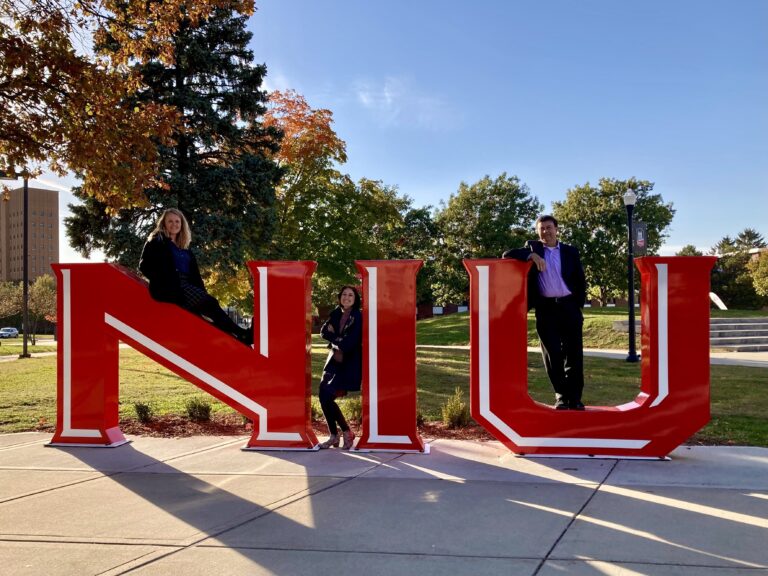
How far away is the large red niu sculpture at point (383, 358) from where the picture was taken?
5832mm

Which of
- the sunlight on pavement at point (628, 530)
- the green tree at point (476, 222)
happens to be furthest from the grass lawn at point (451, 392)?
the green tree at point (476, 222)

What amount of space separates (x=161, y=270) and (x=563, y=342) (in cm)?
437

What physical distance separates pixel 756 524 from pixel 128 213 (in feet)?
51.8

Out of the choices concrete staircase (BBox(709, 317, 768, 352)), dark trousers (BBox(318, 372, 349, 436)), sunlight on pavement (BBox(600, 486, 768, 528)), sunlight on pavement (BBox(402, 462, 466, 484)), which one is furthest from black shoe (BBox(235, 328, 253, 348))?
concrete staircase (BBox(709, 317, 768, 352))

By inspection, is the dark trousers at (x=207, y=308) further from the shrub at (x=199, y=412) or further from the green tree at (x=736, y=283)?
the green tree at (x=736, y=283)

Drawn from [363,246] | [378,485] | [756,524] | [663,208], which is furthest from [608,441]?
[663,208]

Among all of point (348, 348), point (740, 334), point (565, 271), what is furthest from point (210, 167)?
point (740, 334)

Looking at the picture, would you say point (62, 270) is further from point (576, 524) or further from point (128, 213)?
point (128, 213)

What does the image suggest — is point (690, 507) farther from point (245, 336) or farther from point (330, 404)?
point (245, 336)

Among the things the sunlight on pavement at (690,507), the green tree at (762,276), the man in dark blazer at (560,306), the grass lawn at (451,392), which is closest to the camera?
the sunlight on pavement at (690,507)

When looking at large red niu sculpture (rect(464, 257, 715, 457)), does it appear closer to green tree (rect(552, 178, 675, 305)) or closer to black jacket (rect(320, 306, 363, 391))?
black jacket (rect(320, 306, 363, 391))

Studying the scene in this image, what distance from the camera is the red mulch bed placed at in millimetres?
7254

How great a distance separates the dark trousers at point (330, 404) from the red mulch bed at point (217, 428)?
80 centimetres

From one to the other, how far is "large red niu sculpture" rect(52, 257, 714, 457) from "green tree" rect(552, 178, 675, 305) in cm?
3735
